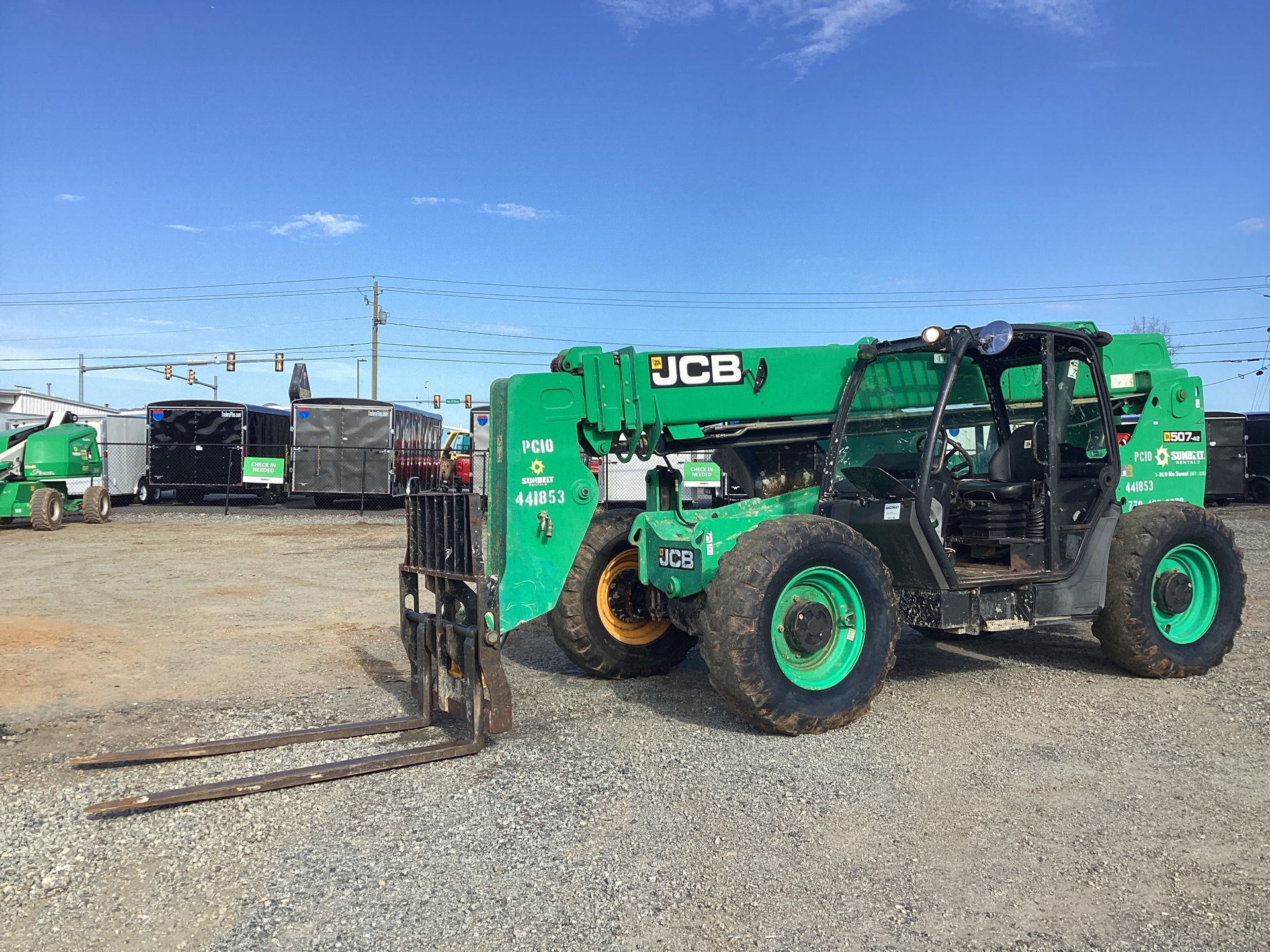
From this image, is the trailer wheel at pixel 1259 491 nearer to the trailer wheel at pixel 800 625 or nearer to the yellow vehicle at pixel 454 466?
the yellow vehicle at pixel 454 466

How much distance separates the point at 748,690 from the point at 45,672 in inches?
234

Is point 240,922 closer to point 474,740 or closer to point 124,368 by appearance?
point 474,740

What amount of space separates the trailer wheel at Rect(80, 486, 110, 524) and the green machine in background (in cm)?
2

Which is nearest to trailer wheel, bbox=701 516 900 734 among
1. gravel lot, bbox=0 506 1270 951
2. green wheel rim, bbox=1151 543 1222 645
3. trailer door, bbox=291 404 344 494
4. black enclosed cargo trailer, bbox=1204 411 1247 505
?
gravel lot, bbox=0 506 1270 951

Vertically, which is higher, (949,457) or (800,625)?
(949,457)

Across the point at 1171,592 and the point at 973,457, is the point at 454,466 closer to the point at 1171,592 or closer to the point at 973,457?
the point at 973,457

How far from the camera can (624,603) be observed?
7.65 meters

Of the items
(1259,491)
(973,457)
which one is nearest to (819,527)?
(973,457)

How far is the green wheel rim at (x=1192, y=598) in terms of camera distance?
7738 millimetres

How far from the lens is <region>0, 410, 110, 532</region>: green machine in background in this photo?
22188mm

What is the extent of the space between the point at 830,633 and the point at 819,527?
68 centimetres

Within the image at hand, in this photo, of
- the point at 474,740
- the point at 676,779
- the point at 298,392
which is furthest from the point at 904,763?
the point at 298,392

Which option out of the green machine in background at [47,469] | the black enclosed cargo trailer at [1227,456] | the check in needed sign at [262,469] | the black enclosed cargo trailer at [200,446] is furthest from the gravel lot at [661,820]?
the black enclosed cargo trailer at [1227,456]

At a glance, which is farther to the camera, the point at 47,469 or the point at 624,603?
the point at 47,469
